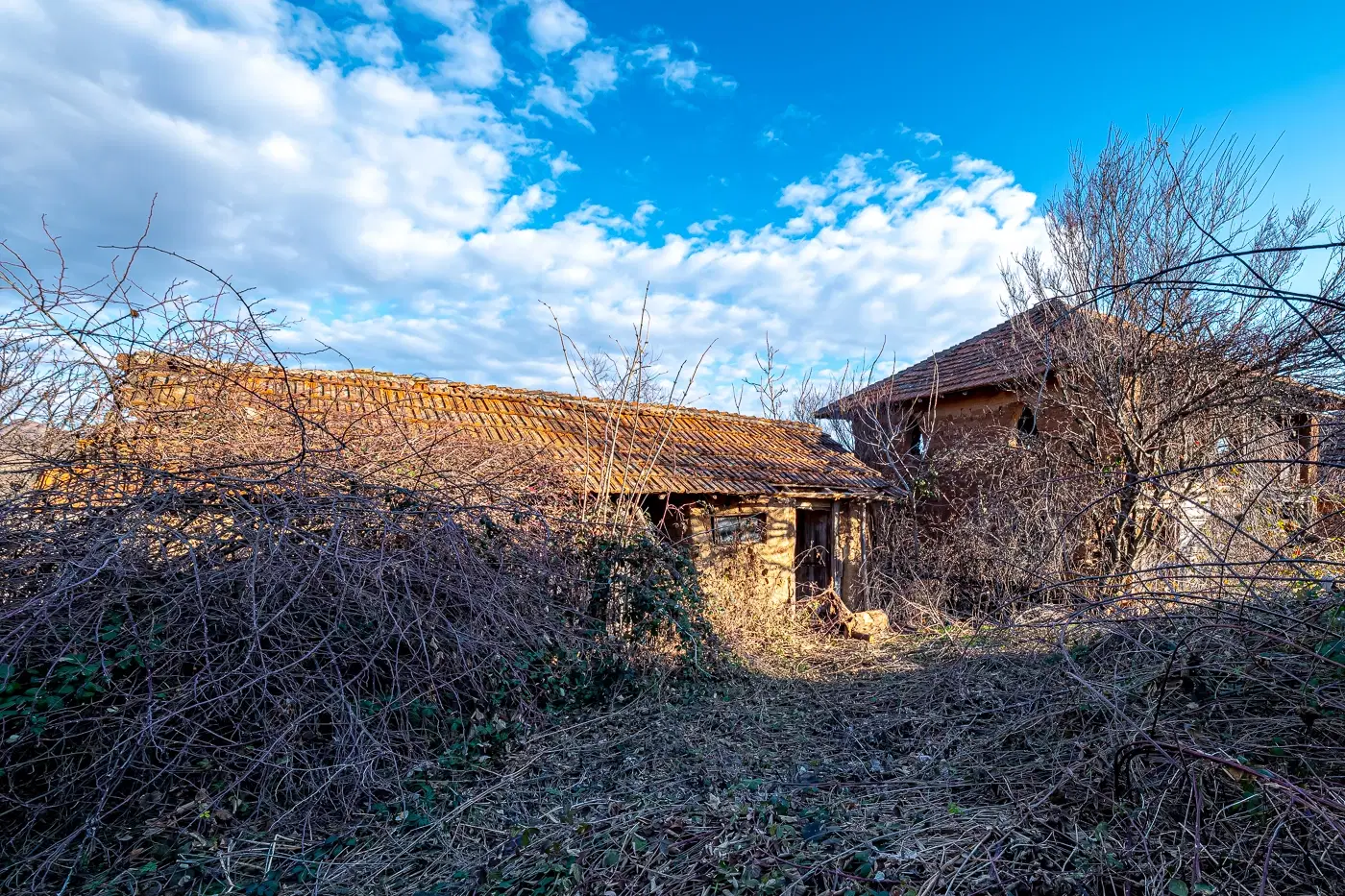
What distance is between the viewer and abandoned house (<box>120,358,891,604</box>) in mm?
8289

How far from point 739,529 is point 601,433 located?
253 cm

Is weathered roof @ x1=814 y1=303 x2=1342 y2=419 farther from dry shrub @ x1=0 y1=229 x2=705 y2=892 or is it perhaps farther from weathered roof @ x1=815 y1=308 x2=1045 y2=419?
dry shrub @ x1=0 y1=229 x2=705 y2=892

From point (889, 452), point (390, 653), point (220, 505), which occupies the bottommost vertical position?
point (390, 653)

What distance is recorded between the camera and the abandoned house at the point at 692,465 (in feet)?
27.2

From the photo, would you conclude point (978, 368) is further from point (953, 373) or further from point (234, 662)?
point (234, 662)

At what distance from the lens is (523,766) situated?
4160 mm

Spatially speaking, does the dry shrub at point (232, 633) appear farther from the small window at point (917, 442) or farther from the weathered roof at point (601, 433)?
the small window at point (917, 442)

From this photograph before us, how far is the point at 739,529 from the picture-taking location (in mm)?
9508

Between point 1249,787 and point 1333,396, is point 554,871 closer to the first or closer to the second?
point 1249,787

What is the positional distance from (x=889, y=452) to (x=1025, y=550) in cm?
386

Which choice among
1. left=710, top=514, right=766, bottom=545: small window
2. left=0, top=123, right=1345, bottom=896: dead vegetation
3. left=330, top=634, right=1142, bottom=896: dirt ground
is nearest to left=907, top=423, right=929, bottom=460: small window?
left=710, top=514, right=766, bottom=545: small window

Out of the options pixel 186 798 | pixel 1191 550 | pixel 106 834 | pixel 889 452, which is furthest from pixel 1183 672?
pixel 889 452

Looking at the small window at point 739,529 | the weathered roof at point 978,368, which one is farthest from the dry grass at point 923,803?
the weathered roof at point 978,368

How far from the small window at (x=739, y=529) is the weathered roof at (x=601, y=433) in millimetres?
524
